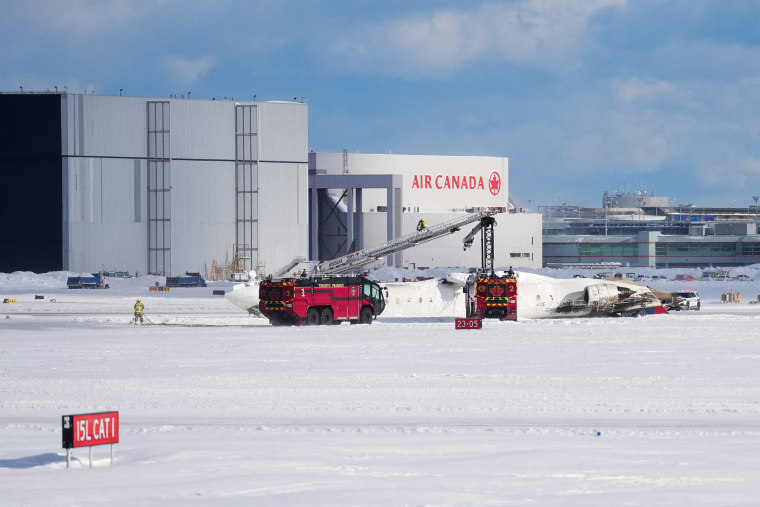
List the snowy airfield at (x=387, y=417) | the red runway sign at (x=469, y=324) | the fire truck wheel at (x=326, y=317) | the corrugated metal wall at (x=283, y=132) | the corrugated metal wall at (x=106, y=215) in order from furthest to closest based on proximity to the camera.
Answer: the corrugated metal wall at (x=283, y=132) < the corrugated metal wall at (x=106, y=215) < the fire truck wheel at (x=326, y=317) < the red runway sign at (x=469, y=324) < the snowy airfield at (x=387, y=417)

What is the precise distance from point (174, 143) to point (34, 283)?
2234cm

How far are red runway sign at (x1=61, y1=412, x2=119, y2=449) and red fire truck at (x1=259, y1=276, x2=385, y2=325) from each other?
35829mm

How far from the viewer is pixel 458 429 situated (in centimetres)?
2220

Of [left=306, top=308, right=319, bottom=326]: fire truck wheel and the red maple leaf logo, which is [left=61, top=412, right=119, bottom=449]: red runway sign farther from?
the red maple leaf logo

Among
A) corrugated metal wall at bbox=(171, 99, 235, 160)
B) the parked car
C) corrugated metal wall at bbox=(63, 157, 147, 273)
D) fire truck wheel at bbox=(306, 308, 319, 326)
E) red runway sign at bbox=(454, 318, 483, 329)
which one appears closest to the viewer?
red runway sign at bbox=(454, 318, 483, 329)

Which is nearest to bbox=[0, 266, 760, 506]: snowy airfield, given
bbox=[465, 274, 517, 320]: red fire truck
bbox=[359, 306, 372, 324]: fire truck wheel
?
bbox=[359, 306, 372, 324]: fire truck wheel

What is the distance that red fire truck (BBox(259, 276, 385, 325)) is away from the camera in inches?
2130

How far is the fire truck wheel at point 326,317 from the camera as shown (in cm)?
5531

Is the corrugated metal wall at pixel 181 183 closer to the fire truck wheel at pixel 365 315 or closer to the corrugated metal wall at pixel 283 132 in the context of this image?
the corrugated metal wall at pixel 283 132

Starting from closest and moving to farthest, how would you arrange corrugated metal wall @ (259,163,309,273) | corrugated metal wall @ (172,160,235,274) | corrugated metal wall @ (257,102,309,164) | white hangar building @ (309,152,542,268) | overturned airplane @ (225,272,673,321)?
overturned airplane @ (225,272,673,321) < corrugated metal wall @ (172,160,235,274) < corrugated metal wall @ (259,163,309,273) < corrugated metal wall @ (257,102,309,164) < white hangar building @ (309,152,542,268)

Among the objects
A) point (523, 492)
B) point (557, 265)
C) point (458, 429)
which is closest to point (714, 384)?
point (458, 429)

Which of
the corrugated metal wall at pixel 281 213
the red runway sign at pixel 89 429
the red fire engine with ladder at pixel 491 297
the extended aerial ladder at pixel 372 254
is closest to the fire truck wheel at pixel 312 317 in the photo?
the extended aerial ladder at pixel 372 254

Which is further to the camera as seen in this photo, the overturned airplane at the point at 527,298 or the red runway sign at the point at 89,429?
the overturned airplane at the point at 527,298

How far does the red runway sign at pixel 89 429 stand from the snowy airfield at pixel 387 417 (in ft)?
1.45
